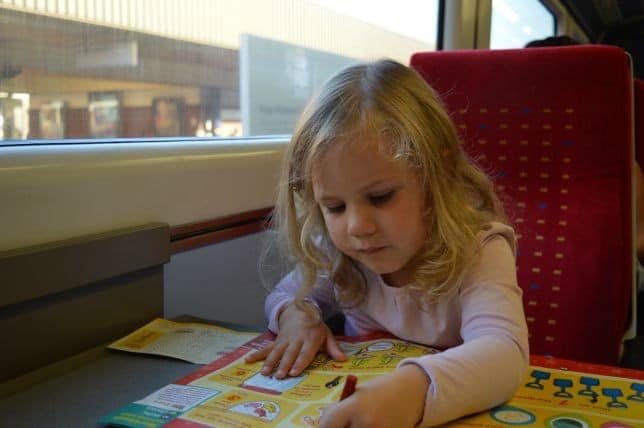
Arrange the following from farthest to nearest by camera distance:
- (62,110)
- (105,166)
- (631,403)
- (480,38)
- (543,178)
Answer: (480,38) < (543,178) < (62,110) < (105,166) < (631,403)

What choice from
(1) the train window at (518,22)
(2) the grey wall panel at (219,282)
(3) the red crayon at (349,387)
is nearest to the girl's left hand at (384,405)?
(3) the red crayon at (349,387)

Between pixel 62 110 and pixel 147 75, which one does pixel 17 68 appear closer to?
pixel 62 110

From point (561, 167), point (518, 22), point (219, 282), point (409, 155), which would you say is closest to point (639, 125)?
point (561, 167)

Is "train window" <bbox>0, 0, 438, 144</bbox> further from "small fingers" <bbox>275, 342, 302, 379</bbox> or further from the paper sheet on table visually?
"small fingers" <bbox>275, 342, 302, 379</bbox>

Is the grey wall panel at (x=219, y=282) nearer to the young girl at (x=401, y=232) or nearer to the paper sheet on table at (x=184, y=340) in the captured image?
the paper sheet on table at (x=184, y=340)

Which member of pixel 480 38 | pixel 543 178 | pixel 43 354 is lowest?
pixel 43 354

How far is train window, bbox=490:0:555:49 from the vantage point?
2.73 metres

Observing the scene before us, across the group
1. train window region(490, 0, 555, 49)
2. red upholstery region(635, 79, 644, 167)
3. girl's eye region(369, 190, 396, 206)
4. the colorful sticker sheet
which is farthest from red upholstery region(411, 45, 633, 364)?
train window region(490, 0, 555, 49)

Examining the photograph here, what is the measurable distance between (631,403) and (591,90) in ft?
2.27

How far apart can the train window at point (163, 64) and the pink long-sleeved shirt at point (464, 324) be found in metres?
0.46

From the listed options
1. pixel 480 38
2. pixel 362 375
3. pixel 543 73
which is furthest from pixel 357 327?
pixel 480 38

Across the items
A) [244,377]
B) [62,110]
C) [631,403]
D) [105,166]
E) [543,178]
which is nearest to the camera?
[631,403]

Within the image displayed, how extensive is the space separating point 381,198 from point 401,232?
0.05m

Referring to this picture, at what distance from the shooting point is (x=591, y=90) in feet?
3.88
